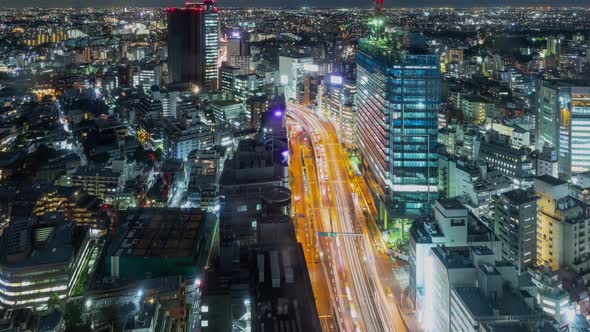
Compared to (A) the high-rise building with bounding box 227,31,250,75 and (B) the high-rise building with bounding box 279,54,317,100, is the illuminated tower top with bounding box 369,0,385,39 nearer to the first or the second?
(B) the high-rise building with bounding box 279,54,317,100

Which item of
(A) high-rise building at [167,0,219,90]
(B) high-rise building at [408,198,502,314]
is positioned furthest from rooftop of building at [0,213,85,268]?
(A) high-rise building at [167,0,219,90]

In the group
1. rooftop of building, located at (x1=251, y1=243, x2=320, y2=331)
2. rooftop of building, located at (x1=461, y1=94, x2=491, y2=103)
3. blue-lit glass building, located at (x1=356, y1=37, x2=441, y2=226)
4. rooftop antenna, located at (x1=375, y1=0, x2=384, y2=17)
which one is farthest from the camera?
rooftop of building, located at (x1=461, y1=94, x2=491, y2=103)

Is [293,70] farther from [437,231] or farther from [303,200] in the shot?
[437,231]

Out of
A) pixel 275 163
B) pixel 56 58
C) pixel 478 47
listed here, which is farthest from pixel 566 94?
pixel 56 58

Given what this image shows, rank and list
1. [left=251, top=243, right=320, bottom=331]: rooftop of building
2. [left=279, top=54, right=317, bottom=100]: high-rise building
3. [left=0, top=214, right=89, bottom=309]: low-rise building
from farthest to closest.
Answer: [left=279, top=54, right=317, bottom=100]: high-rise building, [left=0, top=214, right=89, bottom=309]: low-rise building, [left=251, top=243, right=320, bottom=331]: rooftop of building

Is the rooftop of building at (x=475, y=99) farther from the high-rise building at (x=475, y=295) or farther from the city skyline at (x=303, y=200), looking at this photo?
the high-rise building at (x=475, y=295)

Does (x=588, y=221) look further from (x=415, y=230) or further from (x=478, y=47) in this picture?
(x=478, y=47)

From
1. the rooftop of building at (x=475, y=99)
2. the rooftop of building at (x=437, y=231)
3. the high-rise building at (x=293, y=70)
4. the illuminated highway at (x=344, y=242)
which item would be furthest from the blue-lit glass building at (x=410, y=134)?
the high-rise building at (x=293, y=70)
